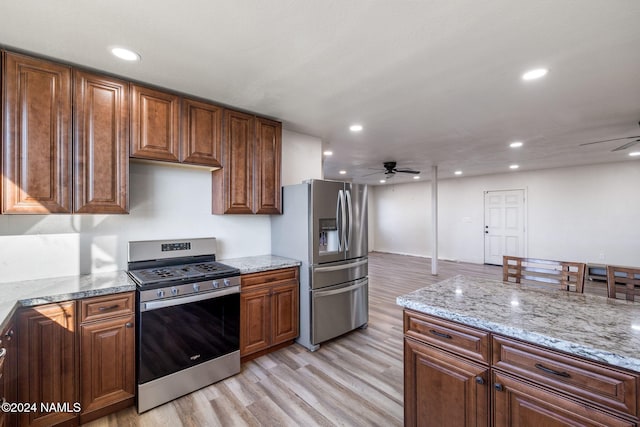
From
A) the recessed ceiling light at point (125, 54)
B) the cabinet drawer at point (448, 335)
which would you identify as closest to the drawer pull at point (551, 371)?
the cabinet drawer at point (448, 335)

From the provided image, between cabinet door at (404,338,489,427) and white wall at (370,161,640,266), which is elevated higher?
white wall at (370,161,640,266)

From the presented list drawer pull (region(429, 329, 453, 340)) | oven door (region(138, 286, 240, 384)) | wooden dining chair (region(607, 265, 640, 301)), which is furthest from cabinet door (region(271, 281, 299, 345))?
wooden dining chair (region(607, 265, 640, 301))

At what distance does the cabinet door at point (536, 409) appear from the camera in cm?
105

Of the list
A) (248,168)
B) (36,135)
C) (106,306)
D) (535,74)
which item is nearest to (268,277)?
(248,168)

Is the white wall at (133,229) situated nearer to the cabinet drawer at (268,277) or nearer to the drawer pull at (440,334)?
the cabinet drawer at (268,277)

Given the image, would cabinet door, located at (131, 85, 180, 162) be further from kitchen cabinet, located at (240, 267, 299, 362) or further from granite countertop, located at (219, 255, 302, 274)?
kitchen cabinet, located at (240, 267, 299, 362)

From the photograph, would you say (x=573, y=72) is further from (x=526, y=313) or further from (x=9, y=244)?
(x=9, y=244)

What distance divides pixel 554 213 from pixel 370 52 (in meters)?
7.20

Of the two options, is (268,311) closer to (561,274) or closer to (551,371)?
(551,371)

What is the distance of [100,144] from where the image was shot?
82.7 inches

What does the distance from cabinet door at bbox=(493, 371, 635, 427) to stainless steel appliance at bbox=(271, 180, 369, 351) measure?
188 cm

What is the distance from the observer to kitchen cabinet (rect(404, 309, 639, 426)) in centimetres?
103

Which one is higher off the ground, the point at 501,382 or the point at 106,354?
the point at 501,382

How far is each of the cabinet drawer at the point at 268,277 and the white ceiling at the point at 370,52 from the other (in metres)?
1.70
